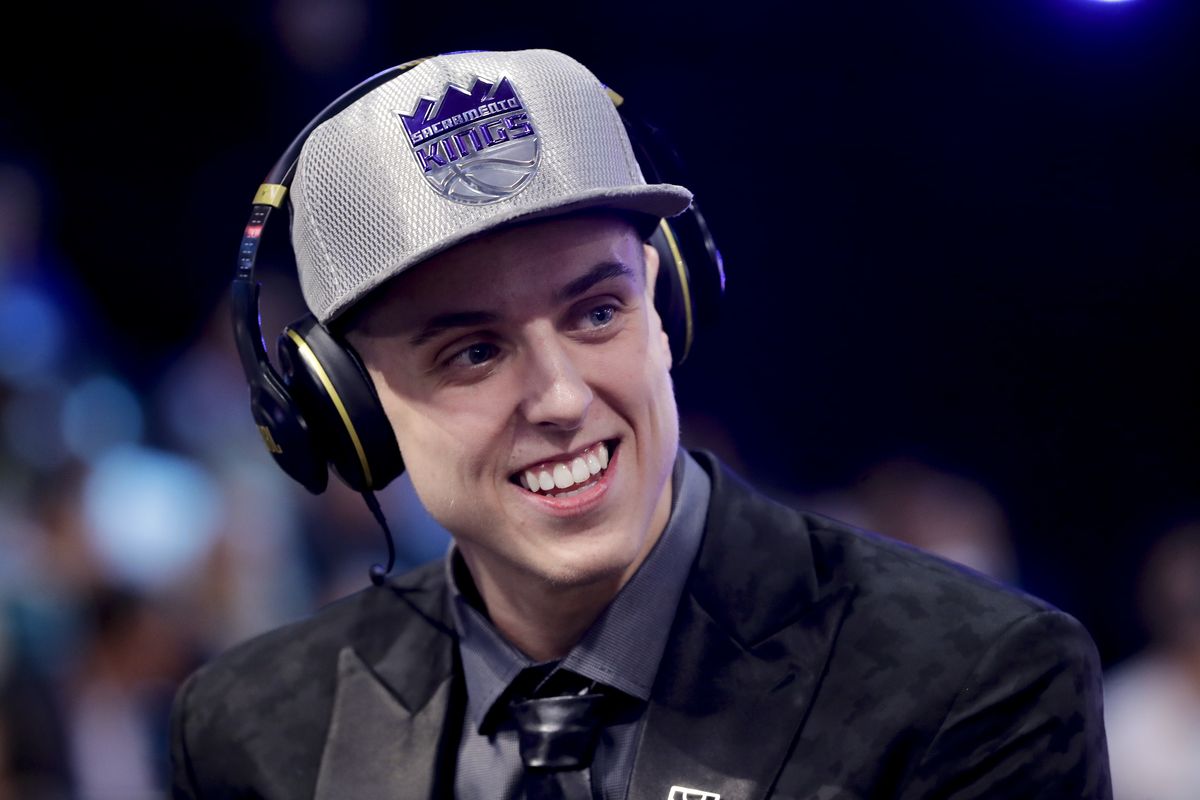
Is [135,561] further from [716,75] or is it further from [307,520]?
[716,75]

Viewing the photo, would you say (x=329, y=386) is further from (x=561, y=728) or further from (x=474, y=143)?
(x=561, y=728)

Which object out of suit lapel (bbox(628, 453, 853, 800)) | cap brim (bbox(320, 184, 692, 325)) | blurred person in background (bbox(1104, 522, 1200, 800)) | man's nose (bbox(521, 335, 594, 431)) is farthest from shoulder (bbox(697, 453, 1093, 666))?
blurred person in background (bbox(1104, 522, 1200, 800))

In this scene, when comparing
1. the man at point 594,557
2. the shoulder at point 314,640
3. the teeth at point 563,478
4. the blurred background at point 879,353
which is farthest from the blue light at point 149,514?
the teeth at point 563,478

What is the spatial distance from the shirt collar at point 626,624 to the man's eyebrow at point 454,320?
425mm

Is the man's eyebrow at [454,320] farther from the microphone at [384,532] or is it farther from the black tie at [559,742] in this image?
the black tie at [559,742]

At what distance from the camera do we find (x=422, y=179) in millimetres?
1746

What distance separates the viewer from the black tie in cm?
182

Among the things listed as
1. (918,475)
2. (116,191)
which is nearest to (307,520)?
(116,191)

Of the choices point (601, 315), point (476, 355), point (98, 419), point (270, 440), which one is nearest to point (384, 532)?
point (270, 440)

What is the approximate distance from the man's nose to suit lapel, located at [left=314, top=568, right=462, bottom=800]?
0.51 m

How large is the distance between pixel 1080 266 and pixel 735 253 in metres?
0.70

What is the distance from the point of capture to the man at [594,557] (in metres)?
1.72

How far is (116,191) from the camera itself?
4.47m

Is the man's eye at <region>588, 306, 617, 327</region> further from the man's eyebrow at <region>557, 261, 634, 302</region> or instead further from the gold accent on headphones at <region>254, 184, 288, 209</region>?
the gold accent on headphones at <region>254, 184, 288, 209</region>
